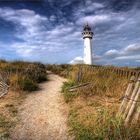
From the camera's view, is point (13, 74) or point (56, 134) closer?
point (56, 134)

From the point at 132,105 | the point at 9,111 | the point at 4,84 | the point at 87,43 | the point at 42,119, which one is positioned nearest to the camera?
the point at 132,105

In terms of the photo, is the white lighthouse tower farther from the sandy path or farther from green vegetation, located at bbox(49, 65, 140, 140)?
the sandy path

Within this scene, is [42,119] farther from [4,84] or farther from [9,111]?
[4,84]

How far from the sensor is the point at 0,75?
1313 cm

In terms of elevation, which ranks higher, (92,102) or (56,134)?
(92,102)

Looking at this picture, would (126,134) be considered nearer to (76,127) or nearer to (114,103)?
(76,127)

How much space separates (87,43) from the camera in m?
31.2

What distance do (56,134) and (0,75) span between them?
7172 millimetres

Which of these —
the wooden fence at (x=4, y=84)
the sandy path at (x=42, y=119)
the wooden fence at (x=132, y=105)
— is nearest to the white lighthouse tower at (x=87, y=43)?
the wooden fence at (x=4, y=84)

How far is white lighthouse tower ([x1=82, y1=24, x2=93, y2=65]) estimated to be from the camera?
1211 inches

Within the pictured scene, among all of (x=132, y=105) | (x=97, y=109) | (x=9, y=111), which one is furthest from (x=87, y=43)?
(x=132, y=105)

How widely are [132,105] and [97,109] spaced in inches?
68.2

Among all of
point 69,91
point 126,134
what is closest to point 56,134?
point 126,134

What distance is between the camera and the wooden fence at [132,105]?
6.51 metres
